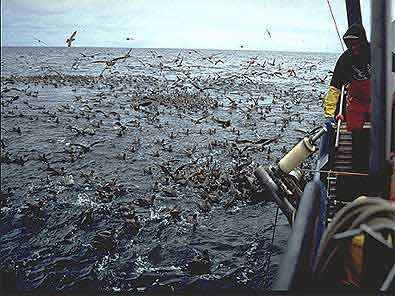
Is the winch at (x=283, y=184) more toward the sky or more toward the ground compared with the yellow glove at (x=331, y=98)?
more toward the ground

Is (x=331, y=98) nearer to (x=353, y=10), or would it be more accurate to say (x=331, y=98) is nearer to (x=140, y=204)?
(x=353, y=10)

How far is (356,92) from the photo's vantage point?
6066 mm

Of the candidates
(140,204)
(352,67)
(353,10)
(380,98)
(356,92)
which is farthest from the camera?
(140,204)

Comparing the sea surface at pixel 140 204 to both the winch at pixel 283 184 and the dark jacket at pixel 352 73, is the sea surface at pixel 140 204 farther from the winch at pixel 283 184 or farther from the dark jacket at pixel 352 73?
the dark jacket at pixel 352 73

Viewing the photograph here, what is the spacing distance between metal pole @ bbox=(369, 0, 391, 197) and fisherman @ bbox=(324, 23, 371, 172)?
270 cm

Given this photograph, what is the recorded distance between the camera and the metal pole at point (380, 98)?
306 cm

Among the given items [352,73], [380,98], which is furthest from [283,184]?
[352,73]

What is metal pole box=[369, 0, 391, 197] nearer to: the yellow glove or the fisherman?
the fisherman

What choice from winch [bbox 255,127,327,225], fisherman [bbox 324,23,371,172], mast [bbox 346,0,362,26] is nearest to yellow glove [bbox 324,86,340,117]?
fisherman [bbox 324,23,371,172]

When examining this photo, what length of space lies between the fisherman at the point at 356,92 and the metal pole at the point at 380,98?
8.87 ft

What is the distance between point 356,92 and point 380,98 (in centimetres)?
305

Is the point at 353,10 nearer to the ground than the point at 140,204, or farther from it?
farther from it

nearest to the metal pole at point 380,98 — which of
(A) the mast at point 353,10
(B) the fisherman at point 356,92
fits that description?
(B) the fisherman at point 356,92

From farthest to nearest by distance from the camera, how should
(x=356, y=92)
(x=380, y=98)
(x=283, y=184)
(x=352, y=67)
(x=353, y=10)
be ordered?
(x=353, y=10) < (x=356, y=92) < (x=352, y=67) < (x=283, y=184) < (x=380, y=98)
